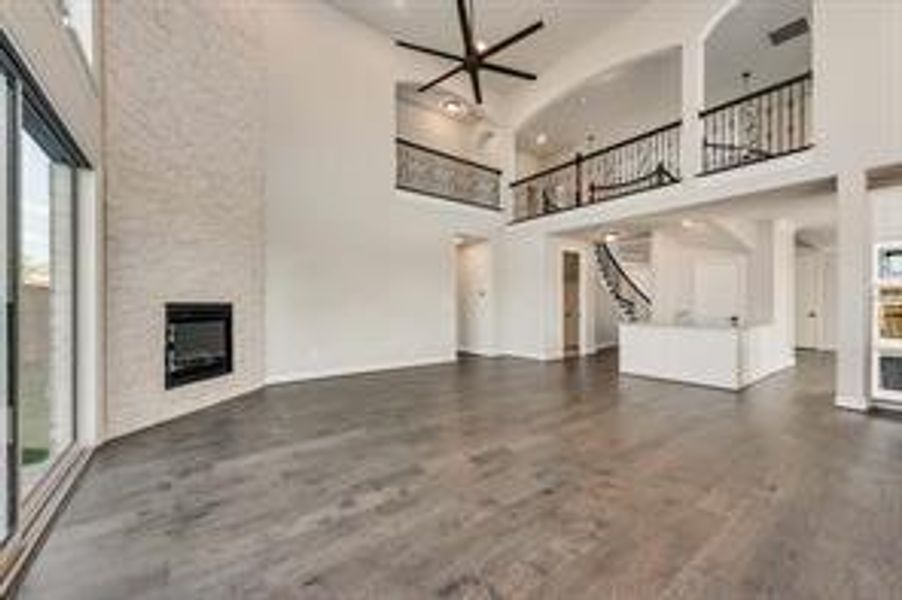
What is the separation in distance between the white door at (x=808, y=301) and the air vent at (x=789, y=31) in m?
5.70

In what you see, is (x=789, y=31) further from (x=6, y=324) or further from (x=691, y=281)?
(x=6, y=324)

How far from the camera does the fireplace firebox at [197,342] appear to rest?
489 cm

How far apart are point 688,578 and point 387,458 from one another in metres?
2.21

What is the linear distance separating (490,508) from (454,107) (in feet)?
31.1

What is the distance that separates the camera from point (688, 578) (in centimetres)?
202

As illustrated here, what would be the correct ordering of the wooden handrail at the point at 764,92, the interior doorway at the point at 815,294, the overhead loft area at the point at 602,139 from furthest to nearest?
the interior doorway at the point at 815,294
the overhead loft area at the point at 602,139
the wooden handrail at the point at 764,92

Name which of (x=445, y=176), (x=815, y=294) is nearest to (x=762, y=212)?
(x=815, y=294)

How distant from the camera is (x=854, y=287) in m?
5.10

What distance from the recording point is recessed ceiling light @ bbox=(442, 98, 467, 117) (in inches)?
395

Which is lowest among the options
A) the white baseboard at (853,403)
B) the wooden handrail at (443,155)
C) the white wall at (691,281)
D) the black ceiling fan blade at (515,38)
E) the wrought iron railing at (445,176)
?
the white baseboard at (853,403)

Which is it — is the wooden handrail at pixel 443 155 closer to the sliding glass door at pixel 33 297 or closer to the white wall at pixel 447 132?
the white wall at pixel 447 132

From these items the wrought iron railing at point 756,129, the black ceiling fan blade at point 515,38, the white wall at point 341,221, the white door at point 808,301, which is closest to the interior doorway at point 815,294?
the white door at point 808,301

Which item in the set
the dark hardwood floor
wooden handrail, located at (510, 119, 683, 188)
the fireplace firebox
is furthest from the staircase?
the fireplace firebox

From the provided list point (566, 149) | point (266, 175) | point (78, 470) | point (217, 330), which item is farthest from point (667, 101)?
point (78, 470)
